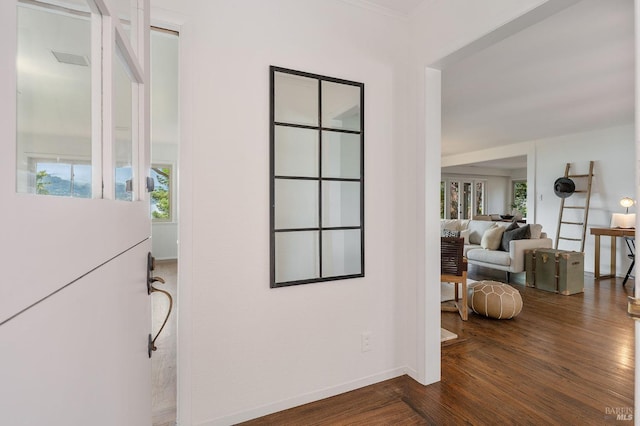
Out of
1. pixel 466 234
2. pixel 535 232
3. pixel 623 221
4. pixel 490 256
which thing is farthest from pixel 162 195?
pixel 623 221

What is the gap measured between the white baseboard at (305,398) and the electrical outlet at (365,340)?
197mm

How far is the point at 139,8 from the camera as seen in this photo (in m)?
0.89

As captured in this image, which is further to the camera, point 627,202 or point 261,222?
point 627,202

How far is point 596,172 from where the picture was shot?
18.9 feet

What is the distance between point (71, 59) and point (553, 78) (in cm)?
423

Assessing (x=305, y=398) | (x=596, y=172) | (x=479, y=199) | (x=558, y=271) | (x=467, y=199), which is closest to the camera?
(x=305, y=398)

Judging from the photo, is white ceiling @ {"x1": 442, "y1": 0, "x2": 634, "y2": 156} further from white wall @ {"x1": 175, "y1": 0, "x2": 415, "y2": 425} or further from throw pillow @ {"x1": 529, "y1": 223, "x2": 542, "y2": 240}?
throw pillow @ {"x1": 529, "y1": 223, "x2": 542, "y2": 240}

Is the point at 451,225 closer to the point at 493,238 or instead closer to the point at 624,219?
the point at 493,238

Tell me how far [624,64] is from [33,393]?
440cm

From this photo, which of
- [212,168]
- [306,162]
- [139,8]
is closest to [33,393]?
[139,8]

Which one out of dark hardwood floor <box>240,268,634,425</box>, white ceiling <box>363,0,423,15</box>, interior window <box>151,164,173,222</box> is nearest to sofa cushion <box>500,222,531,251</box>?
dark hardwood floor <box>240,268,634,425</box>

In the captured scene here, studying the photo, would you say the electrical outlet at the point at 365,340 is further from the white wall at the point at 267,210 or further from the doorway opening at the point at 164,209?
the doorway opening at the point at 164,209

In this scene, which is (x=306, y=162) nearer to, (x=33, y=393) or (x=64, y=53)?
(x=64, y=53)

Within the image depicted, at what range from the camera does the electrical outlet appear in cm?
214
